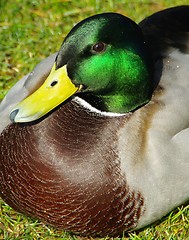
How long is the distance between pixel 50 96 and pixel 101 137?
0.36 meters

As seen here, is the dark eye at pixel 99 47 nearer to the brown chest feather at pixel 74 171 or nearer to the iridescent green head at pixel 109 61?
the iridescent green head at pixel 109 61

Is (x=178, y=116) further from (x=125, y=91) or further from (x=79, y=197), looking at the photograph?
(x=79, y=197)

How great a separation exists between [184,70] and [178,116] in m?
0.30

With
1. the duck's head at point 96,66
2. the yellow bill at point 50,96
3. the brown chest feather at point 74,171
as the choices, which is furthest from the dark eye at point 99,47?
the brown chest feather at point 74,171

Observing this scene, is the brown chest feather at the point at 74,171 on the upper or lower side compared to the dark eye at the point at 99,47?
lower

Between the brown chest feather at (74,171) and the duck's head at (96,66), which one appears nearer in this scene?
the duck's head at (96,66)

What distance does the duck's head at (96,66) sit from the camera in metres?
3.52

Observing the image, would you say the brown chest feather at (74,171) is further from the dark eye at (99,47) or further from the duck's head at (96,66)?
the dark eye at (99,47)

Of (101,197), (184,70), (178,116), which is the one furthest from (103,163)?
(184,70)

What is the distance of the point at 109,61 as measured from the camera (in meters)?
3.60

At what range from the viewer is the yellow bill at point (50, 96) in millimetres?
3559

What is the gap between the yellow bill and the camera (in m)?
3.56

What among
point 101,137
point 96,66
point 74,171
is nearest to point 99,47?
point 96,66

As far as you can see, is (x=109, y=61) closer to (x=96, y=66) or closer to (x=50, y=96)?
(x=96, y=66)
